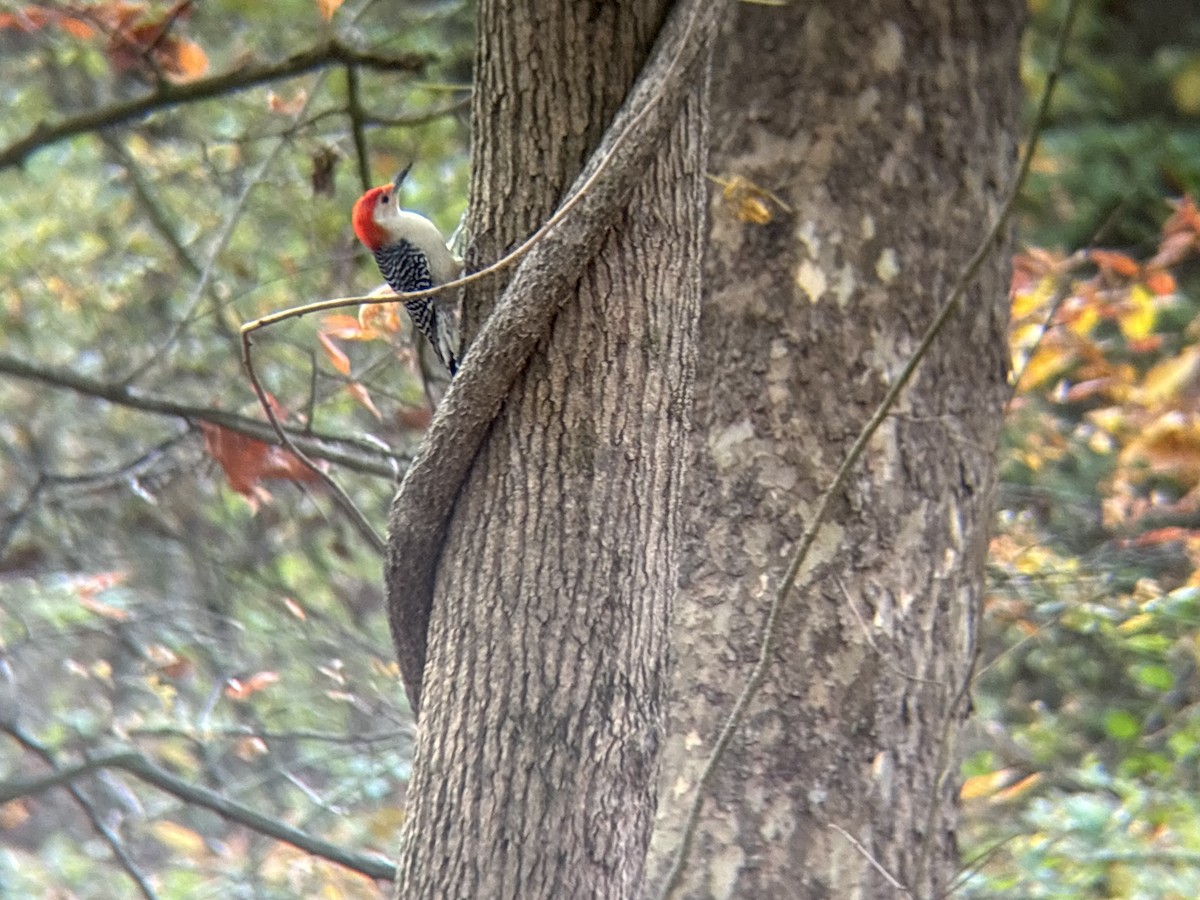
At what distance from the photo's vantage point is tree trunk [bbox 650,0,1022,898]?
2.14m

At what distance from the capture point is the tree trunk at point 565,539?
152cm

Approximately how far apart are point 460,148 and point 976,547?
3.28 m

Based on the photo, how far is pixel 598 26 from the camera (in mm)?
1620

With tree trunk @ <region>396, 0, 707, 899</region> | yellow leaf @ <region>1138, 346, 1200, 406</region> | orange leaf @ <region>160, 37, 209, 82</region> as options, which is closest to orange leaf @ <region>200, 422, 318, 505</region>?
orange leaf @ <region>160, 37, 209, 82</region>

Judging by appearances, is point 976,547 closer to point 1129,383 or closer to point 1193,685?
point 1129,383

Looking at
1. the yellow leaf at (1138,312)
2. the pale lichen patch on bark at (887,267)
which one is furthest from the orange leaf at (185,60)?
the yellow leaf at (1138,312)

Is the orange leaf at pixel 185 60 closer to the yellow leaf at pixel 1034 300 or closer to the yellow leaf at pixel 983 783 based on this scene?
the yellow leaf at pixel 1034 300

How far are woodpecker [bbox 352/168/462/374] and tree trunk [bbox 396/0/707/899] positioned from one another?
1.62 meters

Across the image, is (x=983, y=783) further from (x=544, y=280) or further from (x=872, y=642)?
(x=544, y=280)

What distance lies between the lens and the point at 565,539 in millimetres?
1547

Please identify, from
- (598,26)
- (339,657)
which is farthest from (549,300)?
(339,657)

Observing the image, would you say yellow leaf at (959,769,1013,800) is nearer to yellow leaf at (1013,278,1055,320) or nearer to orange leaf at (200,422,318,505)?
yellow leaf at (1013,278,1055,320)

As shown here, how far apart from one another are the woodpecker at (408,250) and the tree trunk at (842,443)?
1.11 meters

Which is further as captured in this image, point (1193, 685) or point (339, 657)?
point (1193, 685)
